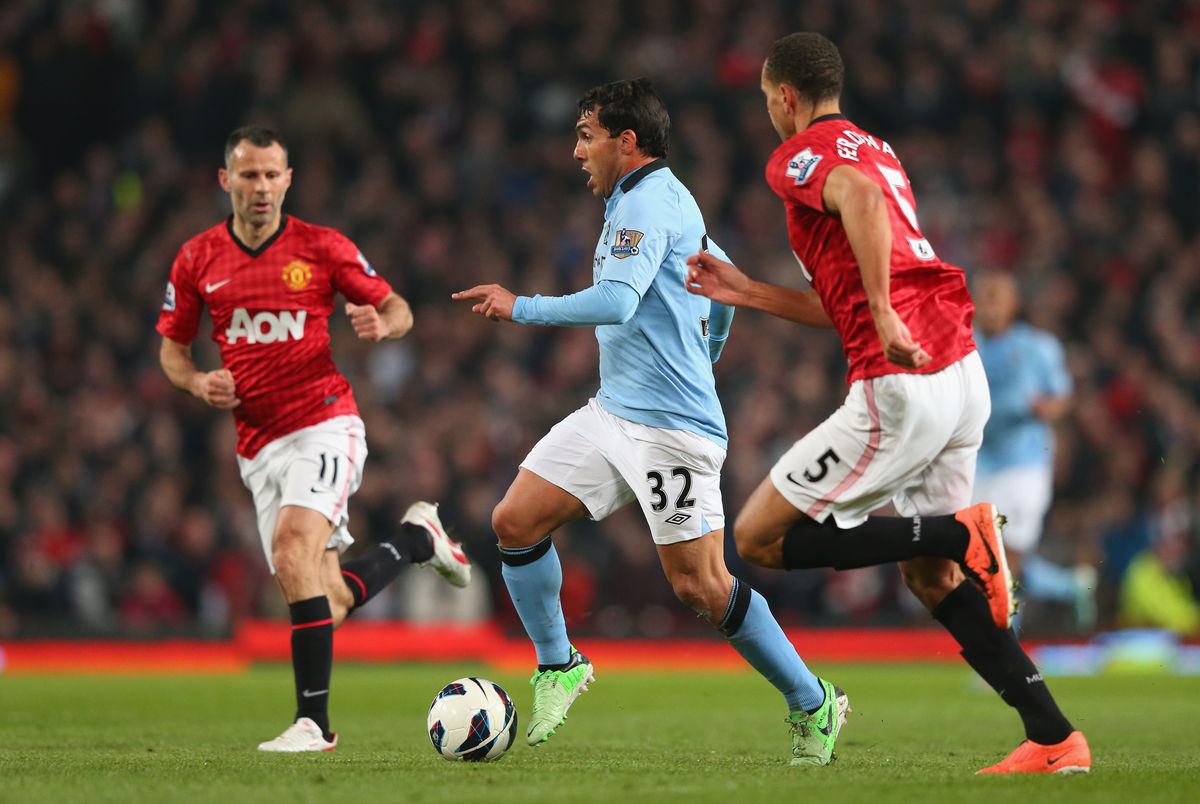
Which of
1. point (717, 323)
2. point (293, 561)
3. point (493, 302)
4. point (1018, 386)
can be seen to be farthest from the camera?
point (1018, 386)

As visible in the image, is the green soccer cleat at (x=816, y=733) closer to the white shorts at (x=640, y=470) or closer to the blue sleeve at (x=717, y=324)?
the white shorts at (x=640, y=470)

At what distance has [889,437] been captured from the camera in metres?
5.46

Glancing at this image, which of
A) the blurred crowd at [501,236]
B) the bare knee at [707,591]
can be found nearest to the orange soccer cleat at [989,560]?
the bare knee at [707,591]

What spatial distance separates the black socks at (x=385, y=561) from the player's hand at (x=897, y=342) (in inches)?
133

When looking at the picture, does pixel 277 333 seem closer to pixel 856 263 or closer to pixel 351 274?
pixel 351 274

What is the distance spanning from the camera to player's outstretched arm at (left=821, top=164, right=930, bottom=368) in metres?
5.20

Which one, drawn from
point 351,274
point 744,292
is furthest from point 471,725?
point 351,274

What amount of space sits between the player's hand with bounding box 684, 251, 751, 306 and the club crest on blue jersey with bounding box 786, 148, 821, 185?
41 centimetres

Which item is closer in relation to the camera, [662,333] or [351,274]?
[662,333]

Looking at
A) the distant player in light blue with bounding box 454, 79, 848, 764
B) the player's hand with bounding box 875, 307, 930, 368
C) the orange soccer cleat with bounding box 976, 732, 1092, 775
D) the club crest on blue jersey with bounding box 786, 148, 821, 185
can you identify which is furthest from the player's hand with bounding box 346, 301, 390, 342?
the orange soccer cleat with bounding box 976, 732, 1092, 775

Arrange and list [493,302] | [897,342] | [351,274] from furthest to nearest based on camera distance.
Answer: [351,274]
[493,302]
[897,342]

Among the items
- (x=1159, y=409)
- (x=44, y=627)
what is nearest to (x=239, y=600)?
(x=44, y=627)

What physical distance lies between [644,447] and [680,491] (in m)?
0.22

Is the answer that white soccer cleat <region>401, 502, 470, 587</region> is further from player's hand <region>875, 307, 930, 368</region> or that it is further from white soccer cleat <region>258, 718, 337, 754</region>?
player's hand <region>875, 307, 930, 368</region>
